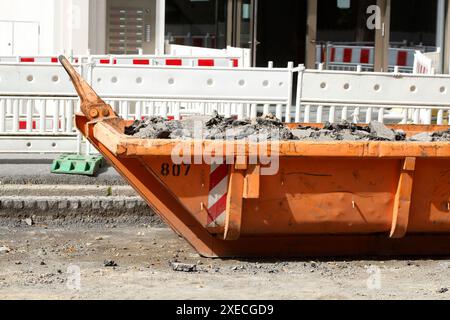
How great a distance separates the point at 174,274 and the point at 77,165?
3.40 metres

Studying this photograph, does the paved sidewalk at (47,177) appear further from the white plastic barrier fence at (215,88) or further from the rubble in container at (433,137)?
the rubble in container at (433,137)

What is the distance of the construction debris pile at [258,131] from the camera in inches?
323

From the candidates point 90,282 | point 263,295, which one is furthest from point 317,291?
point 90,282

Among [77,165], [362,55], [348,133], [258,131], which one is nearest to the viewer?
[258,131]

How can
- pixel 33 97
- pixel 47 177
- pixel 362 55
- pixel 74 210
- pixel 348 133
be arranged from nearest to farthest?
pixel 348 133 < pixel 74 210 < pixel 47 177 < pixel 33 97 < pixel 362 55

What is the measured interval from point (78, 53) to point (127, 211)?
6337 millimetres

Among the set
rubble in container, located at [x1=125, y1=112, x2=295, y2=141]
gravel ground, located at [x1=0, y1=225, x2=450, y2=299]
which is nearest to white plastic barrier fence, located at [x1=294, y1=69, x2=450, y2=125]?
rubble in container, located at [x1=125, y1=112, x2=295, y2=141]

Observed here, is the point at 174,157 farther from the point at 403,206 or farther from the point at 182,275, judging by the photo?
the point at 403,206

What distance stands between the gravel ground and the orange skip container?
219 millimetres

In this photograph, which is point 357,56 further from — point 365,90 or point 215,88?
point 215,88

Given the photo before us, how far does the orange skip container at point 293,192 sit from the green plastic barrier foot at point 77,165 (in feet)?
7.48

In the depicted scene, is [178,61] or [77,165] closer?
[77,165]

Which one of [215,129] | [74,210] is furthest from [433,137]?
[74,210]

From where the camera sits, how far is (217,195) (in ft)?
26.1
